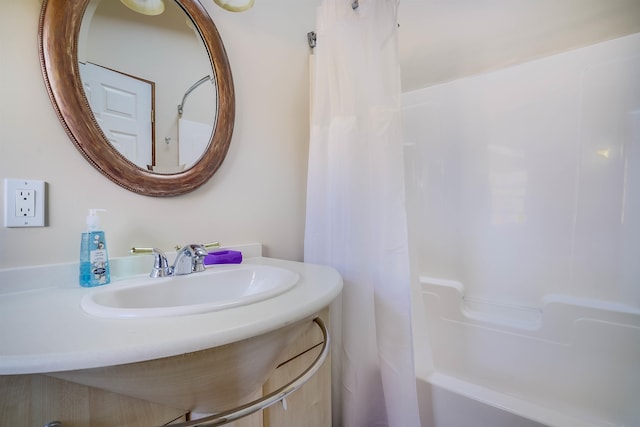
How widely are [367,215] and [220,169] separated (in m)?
0.55

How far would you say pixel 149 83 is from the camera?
838 mm

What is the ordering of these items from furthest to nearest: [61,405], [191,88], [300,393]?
[191,88]
[300,393]
[61,405]

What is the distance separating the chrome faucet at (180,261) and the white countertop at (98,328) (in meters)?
0.15

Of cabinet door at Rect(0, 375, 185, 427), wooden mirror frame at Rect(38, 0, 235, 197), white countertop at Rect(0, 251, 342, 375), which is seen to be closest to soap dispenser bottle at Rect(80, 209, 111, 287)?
white countertop at Rect(0, 251, 342, 375)

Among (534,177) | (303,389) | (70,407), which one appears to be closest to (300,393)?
(303,389)

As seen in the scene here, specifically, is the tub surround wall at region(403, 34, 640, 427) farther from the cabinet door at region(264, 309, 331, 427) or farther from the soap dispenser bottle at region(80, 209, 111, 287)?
the soap dispenser bottle at region(80, 209, 111, 287)

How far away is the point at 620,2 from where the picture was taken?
1.05 metres

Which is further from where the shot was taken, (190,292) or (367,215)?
(367,215)

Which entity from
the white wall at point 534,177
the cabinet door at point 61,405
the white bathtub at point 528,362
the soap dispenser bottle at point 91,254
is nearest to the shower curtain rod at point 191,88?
the soap dispenser bottle at point 91,254

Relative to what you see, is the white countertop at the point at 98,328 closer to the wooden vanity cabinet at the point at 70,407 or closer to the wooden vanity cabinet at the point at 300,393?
the wooden vanity cabinet at the point at 70,407

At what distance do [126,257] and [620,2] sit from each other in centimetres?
194

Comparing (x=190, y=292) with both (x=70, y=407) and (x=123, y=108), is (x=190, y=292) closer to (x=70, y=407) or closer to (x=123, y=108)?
(x=70, y=407)

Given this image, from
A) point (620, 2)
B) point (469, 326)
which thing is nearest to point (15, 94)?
point (469, 326)

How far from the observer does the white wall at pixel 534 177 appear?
1100 mm
